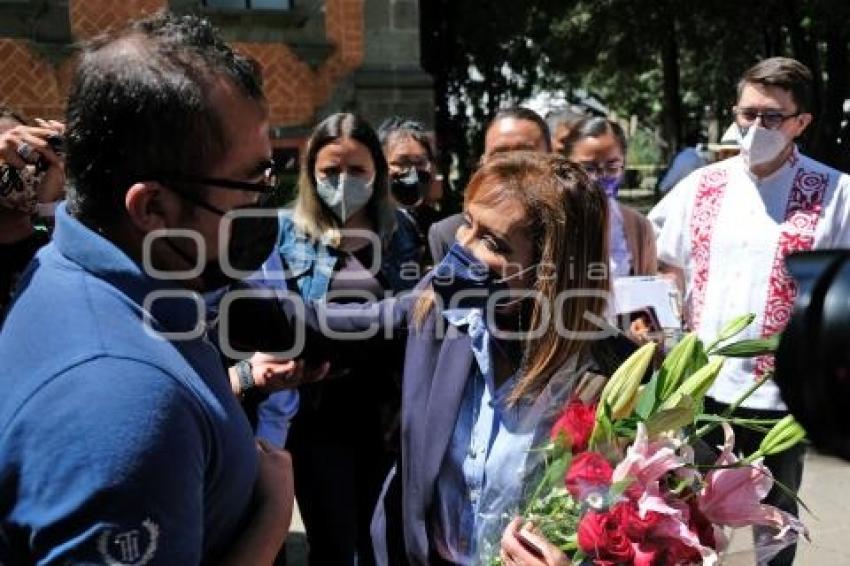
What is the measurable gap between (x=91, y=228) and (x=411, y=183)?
3.03m

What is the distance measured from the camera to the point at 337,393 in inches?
110

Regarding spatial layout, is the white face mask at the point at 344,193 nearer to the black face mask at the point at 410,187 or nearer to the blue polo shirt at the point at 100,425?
the black face mask at the point at 410,187

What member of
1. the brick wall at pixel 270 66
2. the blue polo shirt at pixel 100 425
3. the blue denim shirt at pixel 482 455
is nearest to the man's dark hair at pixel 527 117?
the blue denim shirt at pixel 482 455

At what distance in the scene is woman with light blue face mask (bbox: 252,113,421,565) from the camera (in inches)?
111

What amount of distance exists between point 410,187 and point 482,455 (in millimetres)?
2379

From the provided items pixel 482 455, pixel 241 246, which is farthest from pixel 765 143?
pixel 241 246

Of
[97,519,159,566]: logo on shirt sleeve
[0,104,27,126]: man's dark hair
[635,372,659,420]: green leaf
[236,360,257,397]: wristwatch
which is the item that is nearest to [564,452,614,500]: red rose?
[635,372,659,420]: green leaf

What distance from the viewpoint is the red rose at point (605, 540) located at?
143 cm

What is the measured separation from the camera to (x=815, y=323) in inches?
30.2

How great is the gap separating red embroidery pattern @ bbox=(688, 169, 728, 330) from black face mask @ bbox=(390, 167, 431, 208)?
1.39 meters

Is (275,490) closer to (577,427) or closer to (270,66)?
(577,427)

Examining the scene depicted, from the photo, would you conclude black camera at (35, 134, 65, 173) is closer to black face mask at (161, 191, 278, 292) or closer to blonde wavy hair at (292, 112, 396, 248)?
black face mask at (161, 191, 278, 292)

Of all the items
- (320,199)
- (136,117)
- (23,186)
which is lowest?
(320,199)

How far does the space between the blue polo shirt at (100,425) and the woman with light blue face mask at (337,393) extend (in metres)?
1.44
